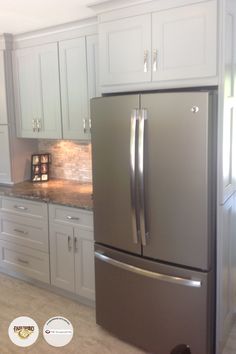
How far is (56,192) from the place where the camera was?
357cm

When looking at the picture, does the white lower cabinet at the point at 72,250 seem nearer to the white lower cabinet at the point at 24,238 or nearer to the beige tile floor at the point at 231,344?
the white lower cabinet at the point at 24,238

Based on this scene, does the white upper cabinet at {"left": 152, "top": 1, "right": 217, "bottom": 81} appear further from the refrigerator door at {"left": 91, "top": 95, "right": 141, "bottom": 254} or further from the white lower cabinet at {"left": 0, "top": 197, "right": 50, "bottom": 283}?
the white lower cabinet at {"left": 0, "top": 197, "right": 50, "bottom": 283}

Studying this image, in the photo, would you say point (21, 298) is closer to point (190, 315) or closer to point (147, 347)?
point (147, 347)

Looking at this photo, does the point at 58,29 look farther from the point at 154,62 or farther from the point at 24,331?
the point at 24,331

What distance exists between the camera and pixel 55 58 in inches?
135

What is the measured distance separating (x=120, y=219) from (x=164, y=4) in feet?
4.55

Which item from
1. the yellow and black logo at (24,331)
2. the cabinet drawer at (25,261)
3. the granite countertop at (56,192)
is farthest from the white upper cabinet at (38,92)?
the yellow and black logo at (24,331)

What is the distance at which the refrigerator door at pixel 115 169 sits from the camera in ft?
8.19

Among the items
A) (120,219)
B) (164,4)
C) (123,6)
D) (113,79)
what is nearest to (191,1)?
(164,4)

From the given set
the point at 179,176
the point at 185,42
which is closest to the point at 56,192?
the point at 179,176

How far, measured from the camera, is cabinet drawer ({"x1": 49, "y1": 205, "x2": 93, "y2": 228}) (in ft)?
10.2

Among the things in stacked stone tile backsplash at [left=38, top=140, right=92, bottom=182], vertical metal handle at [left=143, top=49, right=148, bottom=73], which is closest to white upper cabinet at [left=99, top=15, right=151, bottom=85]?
vertical metal handle at [left=143, top=49, right=148, bottom=73]

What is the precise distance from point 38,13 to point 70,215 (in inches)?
62.4

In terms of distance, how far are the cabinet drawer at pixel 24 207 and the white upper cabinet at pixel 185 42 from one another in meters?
1.58
